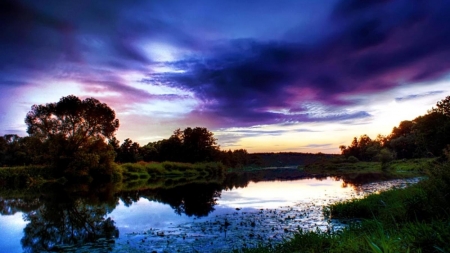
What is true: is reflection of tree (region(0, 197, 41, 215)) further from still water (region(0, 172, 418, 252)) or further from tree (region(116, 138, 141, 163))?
tree (region(116, 138, 141, 163))

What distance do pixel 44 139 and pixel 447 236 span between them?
53.3 m

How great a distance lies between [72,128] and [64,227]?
128ft

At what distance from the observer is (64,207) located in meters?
21.1

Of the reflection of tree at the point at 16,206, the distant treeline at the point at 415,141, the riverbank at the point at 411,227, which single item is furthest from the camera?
the distant treeline at the point at 415,141

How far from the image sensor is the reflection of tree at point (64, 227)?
1190 centimetres

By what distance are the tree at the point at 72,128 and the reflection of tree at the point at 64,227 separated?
27.1 m

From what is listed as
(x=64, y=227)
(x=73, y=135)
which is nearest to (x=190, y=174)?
(x=73, y=135)

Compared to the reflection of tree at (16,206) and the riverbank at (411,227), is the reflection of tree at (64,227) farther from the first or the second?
the riverbank at (411,227)

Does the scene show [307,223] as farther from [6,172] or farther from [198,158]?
[198,158]

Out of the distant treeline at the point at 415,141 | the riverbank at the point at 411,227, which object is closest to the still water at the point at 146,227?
the riverbank at the point at 411,227

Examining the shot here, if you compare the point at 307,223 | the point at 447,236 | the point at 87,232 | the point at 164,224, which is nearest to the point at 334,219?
the point at 307,223

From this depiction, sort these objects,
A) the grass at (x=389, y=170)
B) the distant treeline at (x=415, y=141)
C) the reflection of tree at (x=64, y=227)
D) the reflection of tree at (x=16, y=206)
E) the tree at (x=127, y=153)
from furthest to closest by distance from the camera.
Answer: the tree at (x=127, y=153), the distant treeline at (x=415, y=141), the grass at (x=389, y=170), the reflection of tree at (x=16, y=206), the reflection of tree at (x=64, y=227)

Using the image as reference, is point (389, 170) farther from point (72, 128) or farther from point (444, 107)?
point (72, 128)

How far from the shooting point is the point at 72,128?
162 ft
